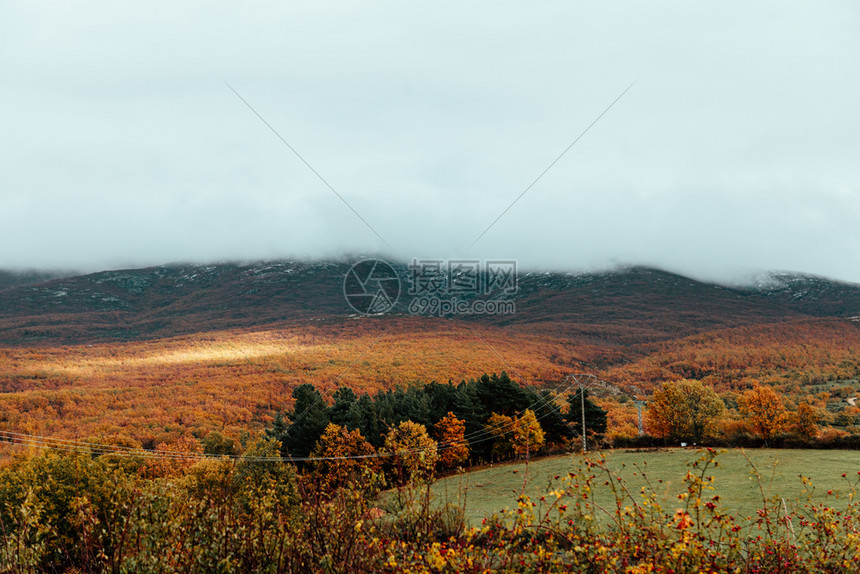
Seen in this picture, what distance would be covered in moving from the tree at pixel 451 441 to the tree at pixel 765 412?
2554 centimetres

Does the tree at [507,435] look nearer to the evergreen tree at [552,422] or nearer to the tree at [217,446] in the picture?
the evergreen tree at [552,422]

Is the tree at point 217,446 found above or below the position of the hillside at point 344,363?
above

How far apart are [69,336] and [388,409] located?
215842mm

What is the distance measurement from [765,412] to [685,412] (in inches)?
273

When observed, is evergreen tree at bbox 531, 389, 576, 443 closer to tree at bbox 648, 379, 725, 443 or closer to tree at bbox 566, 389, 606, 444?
tree at bbox 566, 389, 606, 444

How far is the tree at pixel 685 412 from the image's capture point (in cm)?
4533

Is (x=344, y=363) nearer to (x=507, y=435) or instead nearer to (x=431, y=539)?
(x=507, y=435)

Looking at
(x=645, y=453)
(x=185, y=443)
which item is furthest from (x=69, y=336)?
(x=645, y=453)

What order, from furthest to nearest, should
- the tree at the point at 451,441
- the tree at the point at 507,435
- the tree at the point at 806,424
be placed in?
1. the tree at the point at 507,435
2. the tree at the point at 451,441
3. the tree at the point at 806,424

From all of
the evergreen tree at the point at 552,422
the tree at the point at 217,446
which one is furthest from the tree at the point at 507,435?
the tree at the point at 217,446

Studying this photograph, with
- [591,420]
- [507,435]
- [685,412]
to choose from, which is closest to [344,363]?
[507,435]

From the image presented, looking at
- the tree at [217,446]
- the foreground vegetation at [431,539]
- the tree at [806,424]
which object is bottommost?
the tree at [217,446]

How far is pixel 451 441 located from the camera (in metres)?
42.0

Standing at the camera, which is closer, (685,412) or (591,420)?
(591,420)
